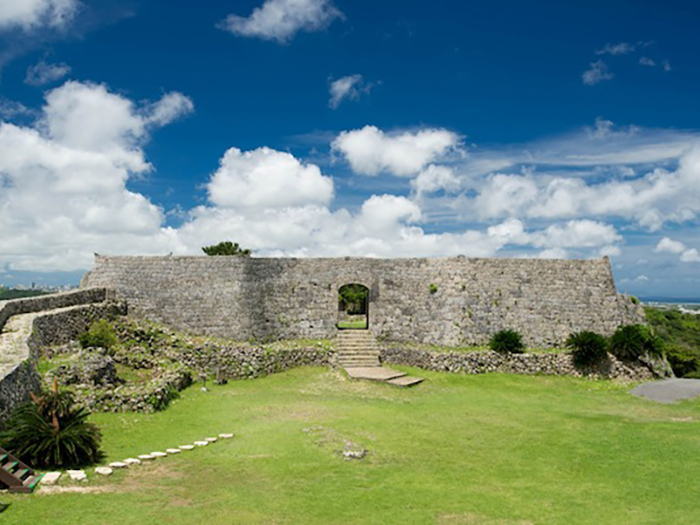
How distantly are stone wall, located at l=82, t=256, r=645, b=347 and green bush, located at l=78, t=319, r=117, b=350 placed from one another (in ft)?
11.1

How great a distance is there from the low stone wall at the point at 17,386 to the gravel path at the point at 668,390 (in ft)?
61.5

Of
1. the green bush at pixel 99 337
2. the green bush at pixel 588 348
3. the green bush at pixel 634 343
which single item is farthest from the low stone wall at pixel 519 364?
the green bush at pixel 99 337

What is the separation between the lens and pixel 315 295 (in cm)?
2553

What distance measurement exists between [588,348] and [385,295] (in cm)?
902

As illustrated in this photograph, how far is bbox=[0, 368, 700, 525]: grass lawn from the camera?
8.34 m

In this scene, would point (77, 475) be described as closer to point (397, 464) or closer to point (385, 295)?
point (397, 464)

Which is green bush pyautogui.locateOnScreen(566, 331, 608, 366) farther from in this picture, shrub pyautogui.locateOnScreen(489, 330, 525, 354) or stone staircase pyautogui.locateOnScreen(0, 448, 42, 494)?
stone staircase pyautogui.locateOnScreen(0, 448, 42, 494)

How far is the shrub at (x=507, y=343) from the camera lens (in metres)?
22.8

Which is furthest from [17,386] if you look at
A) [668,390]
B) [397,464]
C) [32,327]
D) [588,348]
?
[668,390]

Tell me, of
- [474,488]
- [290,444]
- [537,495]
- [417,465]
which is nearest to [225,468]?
[290,444]

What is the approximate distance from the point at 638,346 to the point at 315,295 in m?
13.9

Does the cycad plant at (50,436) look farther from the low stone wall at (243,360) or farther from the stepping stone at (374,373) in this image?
the stepping stone at (374,373)

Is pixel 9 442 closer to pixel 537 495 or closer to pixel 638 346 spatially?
pixel 537 495

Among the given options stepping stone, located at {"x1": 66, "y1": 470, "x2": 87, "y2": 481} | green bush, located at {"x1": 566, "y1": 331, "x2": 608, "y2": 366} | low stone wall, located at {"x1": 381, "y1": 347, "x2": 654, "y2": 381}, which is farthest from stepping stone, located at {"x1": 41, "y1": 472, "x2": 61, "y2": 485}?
green bush, located at {"x1": 566, "y1": 331, "x2": 608, "y2": 366}
